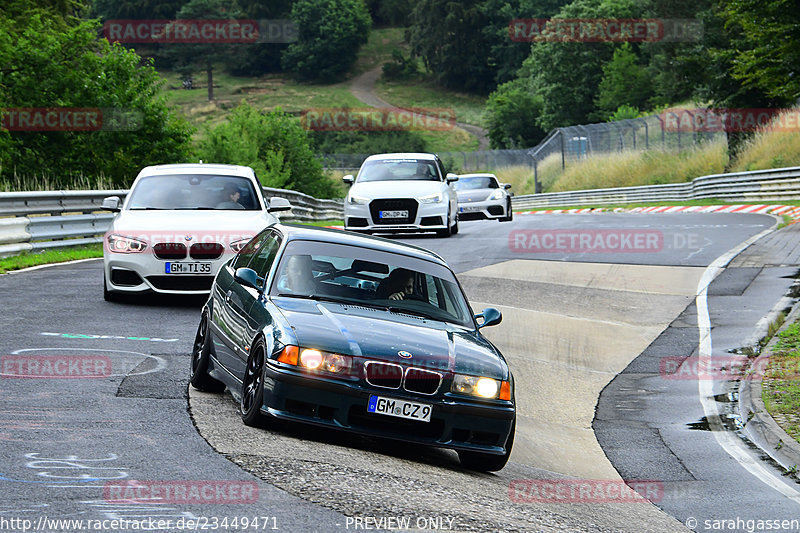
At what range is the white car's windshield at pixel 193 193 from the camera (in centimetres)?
1406

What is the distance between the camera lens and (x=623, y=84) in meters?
95.7

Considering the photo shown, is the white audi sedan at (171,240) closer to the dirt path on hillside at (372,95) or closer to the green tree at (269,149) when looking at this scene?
the green tree at (269,149)

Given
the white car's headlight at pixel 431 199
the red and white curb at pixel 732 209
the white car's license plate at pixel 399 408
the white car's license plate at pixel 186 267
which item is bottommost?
the red and white curb at pixel 732 209

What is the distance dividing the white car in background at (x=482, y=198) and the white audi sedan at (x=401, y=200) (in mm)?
8453

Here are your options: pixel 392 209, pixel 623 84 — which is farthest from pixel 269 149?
pixel 623 84

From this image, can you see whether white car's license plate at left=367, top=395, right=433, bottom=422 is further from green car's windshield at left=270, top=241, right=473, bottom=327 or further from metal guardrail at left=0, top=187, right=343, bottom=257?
metal guardrail at left=0, top=187, right=343, bottom=257

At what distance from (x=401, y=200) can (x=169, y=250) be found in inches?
387

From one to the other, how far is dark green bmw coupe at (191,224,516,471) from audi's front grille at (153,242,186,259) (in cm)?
433

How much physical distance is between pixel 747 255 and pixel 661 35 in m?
54.3

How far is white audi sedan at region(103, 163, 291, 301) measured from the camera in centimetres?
1305

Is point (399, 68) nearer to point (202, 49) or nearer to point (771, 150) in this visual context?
point (202, 49)
